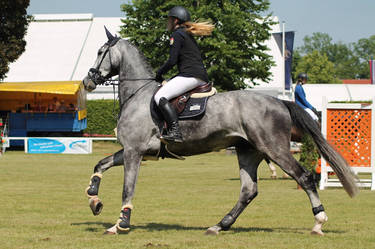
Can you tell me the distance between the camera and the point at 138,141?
8.22 metres

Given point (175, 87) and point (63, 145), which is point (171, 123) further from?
point (63, 145)

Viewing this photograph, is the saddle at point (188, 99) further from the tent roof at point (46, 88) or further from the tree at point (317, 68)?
the tree at point (317, 68)

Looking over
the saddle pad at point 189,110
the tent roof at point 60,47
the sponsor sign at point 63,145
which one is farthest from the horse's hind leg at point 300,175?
the tent roof at point 60,47

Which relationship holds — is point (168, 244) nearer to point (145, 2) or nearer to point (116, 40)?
point (116, 40)

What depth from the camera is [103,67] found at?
884 cm

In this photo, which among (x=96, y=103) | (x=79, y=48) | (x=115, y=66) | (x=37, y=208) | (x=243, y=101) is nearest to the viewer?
(x=243, y=101)

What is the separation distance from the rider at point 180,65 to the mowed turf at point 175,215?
149cm

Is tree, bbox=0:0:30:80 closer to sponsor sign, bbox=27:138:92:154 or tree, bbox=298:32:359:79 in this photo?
sponsor sign, bbox=27:138:92:154

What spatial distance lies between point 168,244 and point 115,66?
289 cm

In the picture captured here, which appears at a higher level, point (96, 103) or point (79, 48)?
point (79, 48)

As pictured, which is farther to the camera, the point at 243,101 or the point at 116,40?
the point at 116,40

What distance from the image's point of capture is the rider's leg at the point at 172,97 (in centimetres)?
803

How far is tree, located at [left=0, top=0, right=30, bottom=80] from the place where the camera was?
105ft

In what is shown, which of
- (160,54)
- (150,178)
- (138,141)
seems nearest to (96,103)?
(160,54)
